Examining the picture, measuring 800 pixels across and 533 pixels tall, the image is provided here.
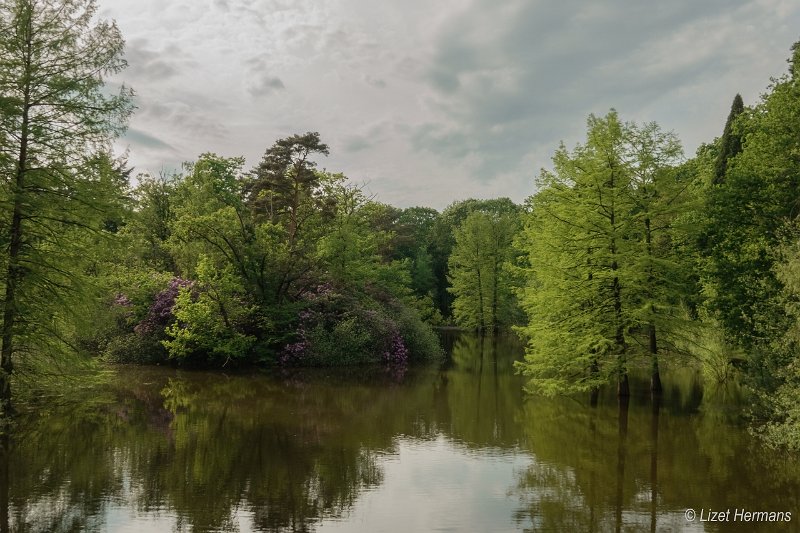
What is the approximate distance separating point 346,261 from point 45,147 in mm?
20979

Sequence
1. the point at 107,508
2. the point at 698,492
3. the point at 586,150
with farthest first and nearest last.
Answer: the point at 586,150
the point at 698,492
the point at 107,508

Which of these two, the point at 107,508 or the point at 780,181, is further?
the point at 780,181

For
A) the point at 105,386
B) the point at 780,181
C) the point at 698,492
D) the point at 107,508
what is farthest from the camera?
the point at 105,386

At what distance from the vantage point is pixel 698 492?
10.9 m

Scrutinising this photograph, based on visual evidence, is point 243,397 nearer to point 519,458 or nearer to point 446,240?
point 519,458

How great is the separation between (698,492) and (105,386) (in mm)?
20192

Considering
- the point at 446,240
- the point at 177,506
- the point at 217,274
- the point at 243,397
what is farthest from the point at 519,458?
the point at 446,240

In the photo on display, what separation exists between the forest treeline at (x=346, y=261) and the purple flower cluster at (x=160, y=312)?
0.36 feet

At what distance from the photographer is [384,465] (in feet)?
41.1

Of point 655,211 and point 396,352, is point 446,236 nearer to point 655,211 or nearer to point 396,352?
point 396,352

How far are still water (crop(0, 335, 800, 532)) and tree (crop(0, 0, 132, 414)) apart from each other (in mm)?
3175

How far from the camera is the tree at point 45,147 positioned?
42.0 feet

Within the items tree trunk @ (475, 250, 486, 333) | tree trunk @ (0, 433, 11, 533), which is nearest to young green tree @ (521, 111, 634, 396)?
tree trunk @ (0, 433, 11, 533)

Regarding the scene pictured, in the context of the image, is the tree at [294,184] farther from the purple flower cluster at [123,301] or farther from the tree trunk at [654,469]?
the tree trunk at [654,469]
